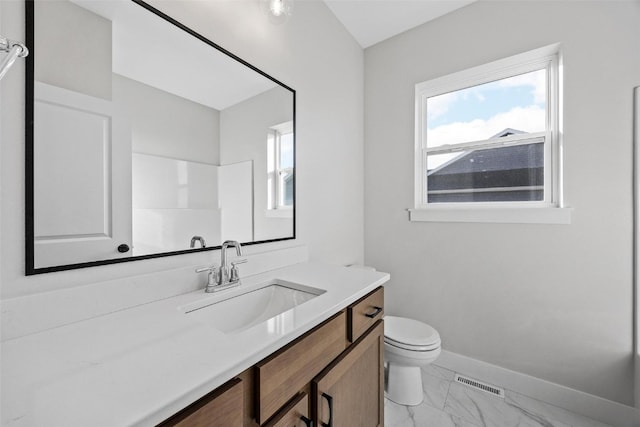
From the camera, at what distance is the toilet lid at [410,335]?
61.2 inches

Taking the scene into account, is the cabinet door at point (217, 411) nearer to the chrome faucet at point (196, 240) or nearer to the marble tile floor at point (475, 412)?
the chrome faucet at point (196, 240)

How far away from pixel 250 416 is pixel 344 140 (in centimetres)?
183

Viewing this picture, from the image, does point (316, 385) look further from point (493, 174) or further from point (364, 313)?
point (493, 174)

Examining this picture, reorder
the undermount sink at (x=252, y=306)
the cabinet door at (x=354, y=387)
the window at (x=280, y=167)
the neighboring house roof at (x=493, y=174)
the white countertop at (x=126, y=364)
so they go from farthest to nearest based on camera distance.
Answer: the neighboring house roof at (x=493, y=174) → the window at (x=280, y=167) → the undermount sink at (x=252, y=306) → the cabinet door at (x=354, y=387) → the white countertop at (x=126, y=364)

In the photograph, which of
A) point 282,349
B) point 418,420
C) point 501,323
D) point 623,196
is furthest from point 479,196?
point 282,349

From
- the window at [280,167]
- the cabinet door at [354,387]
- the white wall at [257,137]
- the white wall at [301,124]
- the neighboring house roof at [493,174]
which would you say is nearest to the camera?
the white wall at [301,124]

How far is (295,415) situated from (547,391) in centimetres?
180

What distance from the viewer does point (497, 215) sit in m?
1.78

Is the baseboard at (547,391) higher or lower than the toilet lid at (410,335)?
→ lower

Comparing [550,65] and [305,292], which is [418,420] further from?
[550,65]

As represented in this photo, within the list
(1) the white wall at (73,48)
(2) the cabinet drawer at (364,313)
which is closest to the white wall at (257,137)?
(1) the white wall at (73,48)

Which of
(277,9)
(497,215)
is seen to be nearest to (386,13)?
(277,9)

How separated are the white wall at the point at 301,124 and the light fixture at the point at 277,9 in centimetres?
6

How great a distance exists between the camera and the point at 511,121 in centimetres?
184
